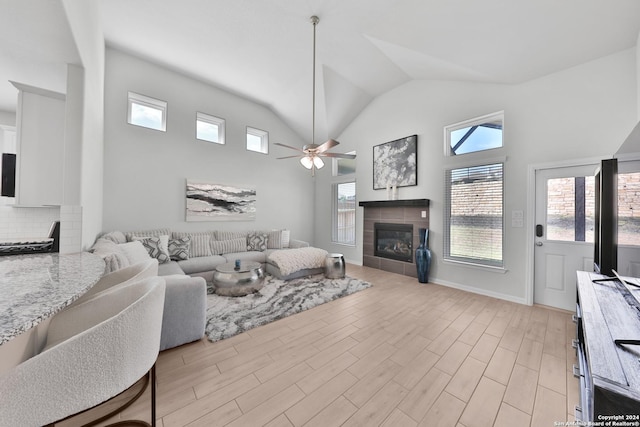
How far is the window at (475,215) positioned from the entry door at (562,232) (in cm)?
44

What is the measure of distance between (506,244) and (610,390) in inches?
119

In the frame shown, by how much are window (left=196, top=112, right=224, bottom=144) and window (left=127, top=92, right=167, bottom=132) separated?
1.98 feet

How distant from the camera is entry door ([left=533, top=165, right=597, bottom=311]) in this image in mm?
→ 2740

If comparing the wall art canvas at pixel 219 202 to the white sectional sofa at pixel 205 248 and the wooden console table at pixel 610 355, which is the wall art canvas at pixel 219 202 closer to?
A: the white sectional sofa at pixel 205 248

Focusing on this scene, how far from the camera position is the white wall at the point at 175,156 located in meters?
3.91

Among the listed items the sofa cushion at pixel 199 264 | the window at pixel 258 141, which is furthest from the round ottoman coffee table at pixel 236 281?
the window at pixel 258 141

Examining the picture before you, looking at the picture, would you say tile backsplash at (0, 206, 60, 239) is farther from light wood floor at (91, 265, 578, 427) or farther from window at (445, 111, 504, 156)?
window at (445, 111, 504, 156)

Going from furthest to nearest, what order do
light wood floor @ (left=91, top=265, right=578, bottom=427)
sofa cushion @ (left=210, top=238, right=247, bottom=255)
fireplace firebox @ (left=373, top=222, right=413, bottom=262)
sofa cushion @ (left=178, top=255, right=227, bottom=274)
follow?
1. sofa cushion @ (left=210, top=238, right=247, bottom=255)
2. fireplace firebox @ (left=373, top=222, right=413, bottom=262)
3. sofa cushion @ (left=178, top=255, right=227, bottom=274)
4. light wood floor @ (left=91, top=265, right=578, bottom=427)

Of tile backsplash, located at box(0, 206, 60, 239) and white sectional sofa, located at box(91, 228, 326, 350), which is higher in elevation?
tile backsplash, located at box(0, 206, 60, 239)

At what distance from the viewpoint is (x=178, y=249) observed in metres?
3.89

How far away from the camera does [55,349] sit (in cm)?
73

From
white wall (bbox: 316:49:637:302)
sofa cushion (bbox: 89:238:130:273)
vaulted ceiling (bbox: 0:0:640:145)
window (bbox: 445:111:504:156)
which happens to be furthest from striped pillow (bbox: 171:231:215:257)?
window (bbox: 445:111:504:156)

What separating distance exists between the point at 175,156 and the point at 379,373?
193 inches

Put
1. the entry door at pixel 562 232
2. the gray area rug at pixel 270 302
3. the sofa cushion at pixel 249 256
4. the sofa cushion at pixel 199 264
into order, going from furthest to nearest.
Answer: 1. the sofa cushion at pixel 249 256
2. the sofa cushion at pixel 199 264
3. the entry door at pixel 562 232
4. the gray area rug at pixel 270 302
